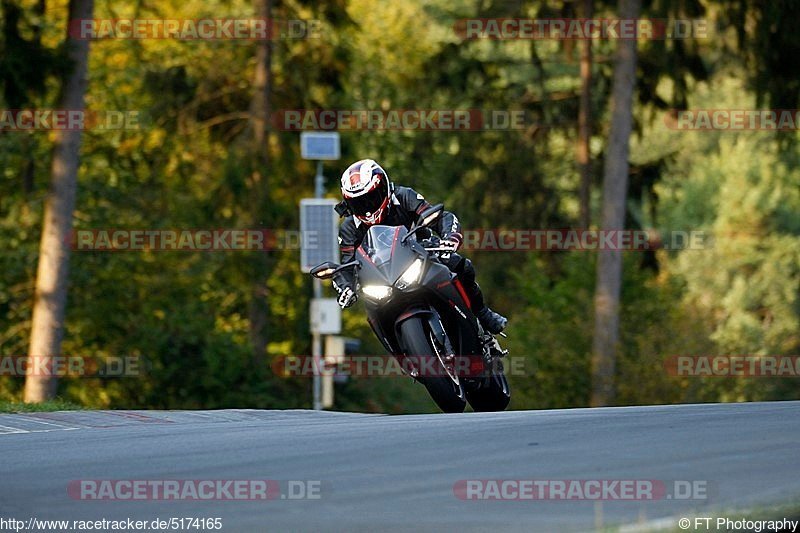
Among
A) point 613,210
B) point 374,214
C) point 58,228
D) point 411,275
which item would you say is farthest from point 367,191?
point 613,210

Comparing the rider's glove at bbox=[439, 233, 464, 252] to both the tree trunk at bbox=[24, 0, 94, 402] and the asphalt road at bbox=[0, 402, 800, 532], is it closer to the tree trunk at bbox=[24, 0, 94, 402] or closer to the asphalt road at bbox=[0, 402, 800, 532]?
the asphalt road at bbox=[0, 402, 800, 532]

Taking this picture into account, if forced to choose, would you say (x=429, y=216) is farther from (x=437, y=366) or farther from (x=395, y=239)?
(x=437, y=366)

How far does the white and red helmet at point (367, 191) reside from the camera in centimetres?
1365

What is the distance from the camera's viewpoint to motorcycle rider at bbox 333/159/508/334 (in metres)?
13.7

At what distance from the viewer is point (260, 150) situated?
37562 mm

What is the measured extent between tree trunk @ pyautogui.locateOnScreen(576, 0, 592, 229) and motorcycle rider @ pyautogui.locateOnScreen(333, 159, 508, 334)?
1004 inches

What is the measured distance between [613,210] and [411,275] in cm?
1876

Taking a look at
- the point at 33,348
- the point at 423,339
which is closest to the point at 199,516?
the point at 423,339

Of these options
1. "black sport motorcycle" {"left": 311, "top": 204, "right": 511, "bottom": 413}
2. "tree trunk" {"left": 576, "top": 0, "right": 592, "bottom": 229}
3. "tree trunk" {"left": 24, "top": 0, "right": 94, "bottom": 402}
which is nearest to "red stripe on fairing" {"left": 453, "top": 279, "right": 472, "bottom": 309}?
"black sport motorcycle" {"left": 311, "top": 204, "right": 511, "bottom": 413}

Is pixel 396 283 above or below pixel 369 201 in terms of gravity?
below

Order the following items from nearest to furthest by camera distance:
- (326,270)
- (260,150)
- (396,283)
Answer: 1. (396,283)
2. (326,270)
3. (260,150)

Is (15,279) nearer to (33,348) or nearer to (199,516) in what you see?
(33,348)

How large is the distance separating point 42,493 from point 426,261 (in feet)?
17.7

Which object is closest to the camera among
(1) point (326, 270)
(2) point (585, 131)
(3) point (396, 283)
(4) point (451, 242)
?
(3) point (396, 283)
